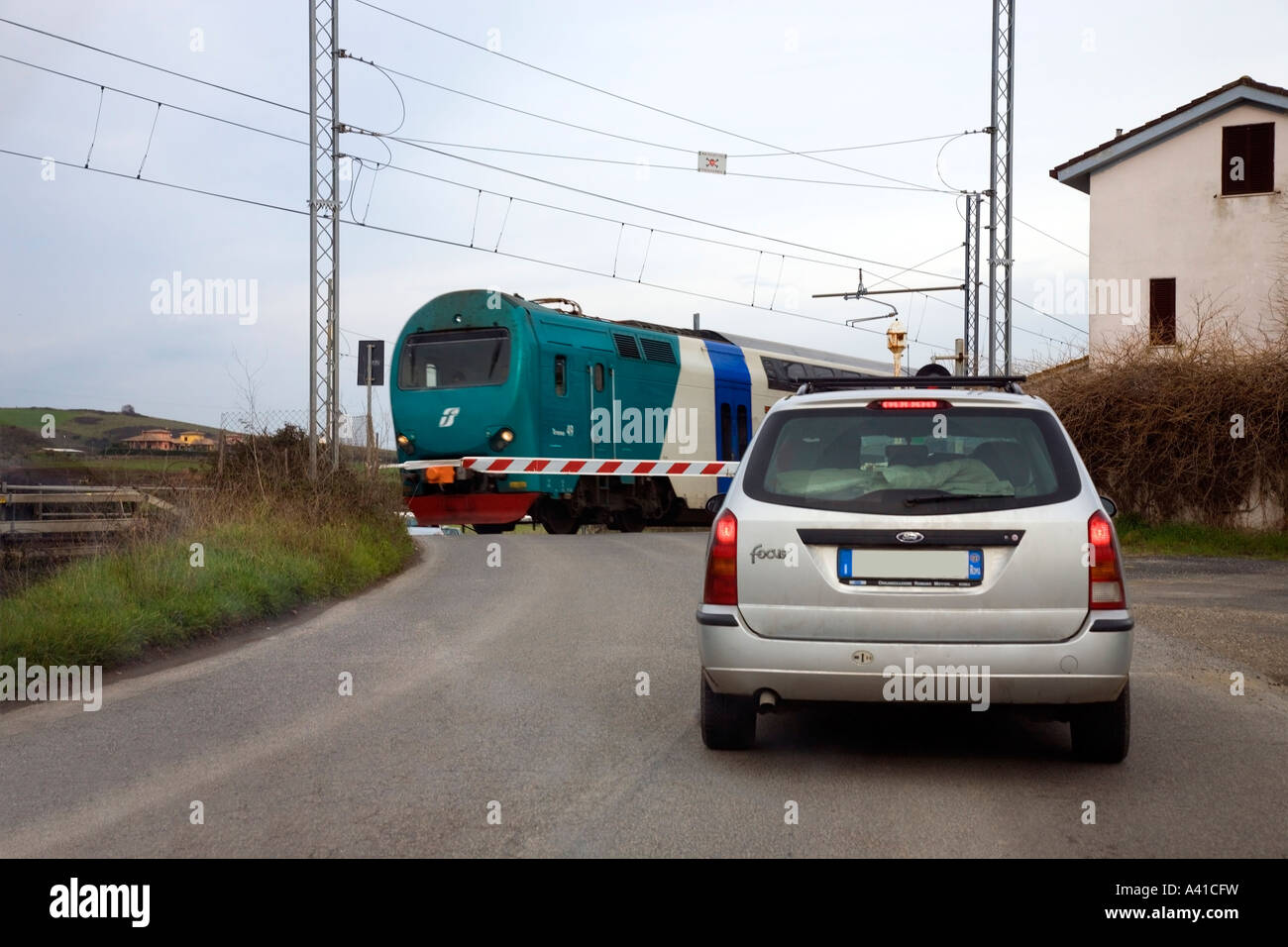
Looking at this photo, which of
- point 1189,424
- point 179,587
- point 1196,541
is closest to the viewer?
point 179,587

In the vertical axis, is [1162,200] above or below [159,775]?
above

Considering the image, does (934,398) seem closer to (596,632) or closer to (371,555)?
(596,632)

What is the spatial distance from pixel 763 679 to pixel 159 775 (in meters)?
2.70

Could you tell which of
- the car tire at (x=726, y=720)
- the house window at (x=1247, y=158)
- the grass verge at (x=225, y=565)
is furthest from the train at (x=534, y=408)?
the car tire at (x=726, y=720)

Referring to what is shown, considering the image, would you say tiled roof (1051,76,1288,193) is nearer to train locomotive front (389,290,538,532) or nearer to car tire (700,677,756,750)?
train locomotive front (389,290,538,532)

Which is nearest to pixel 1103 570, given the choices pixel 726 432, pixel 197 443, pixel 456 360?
pixel 197 443

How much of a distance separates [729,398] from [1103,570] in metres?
22.9

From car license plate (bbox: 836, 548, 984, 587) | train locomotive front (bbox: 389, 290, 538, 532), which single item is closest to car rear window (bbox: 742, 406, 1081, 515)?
car license plate (bbox: 836, 548, 984, 587)

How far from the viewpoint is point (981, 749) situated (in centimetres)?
654

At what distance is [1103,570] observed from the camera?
560 cm

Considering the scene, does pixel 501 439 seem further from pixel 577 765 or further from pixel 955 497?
pixel 955 497

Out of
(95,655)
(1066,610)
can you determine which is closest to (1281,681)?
(1066,610)

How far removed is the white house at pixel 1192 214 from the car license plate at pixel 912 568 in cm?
2557

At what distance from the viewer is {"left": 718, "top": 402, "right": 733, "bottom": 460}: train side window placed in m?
28.2
